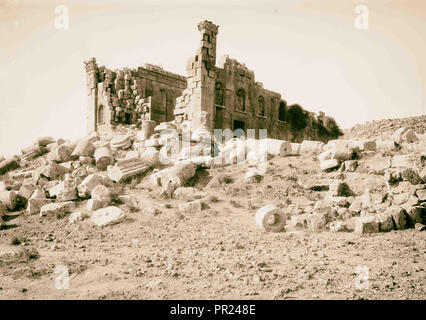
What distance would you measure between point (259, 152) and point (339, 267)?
7072 millimetres

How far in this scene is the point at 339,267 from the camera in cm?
551

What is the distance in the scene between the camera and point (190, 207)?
357 inches

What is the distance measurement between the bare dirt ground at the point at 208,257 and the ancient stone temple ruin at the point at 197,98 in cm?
826

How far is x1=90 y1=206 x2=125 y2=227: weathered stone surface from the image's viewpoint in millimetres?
8711

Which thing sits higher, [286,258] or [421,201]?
A: [421,201]

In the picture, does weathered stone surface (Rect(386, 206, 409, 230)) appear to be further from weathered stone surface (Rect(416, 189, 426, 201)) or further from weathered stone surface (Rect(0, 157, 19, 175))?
weathered stone surface (Rect(0, 157, 19, 175))

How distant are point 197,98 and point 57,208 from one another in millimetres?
9282

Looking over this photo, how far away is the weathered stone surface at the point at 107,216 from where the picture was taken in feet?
28.6

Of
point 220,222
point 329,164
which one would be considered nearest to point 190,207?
point 220,222

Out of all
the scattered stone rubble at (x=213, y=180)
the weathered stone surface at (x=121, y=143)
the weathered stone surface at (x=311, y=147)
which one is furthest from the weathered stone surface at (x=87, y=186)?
the weathered stone surface at (x=311, y=147)

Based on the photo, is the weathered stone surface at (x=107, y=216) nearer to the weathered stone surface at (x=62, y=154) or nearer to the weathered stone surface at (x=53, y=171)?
the weathered stone surface at (x=53, y=171)

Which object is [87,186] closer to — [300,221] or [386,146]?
[300,221]

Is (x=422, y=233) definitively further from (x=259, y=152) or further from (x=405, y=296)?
(x=259, y=152)

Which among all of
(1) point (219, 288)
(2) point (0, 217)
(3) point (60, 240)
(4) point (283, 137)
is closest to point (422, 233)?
(1) point (219, 288)
